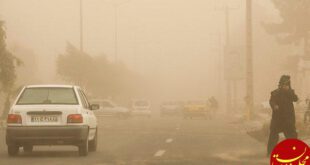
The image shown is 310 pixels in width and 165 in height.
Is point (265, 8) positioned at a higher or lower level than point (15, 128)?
higher

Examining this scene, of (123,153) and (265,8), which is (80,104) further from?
(265,8)

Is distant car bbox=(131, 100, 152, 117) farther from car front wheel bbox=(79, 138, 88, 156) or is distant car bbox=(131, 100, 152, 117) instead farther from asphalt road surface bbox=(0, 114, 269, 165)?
car front wheel bbox=(79, 138, 88, 156)

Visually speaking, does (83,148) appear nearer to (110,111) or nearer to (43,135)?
(43,135)

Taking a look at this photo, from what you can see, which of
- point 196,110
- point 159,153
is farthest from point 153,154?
point 196,110

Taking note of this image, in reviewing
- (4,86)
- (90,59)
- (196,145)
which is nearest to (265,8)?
(90,59)

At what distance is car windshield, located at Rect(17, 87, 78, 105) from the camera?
1862 centimetres

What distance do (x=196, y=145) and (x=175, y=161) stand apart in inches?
253

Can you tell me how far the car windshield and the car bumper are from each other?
837 mm

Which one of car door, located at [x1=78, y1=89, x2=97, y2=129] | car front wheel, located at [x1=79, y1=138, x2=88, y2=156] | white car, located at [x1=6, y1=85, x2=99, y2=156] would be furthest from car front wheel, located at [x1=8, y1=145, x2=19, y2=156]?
car door, located at [x1=78, y1=89, x2=97, y2=129]

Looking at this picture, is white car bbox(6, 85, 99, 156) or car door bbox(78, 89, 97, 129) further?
car door bbox(78, 89, 97, 129)

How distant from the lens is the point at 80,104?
18.6 meters

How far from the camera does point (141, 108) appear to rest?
75750 millimetres

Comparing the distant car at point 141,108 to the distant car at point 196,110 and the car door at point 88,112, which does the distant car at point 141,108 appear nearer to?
the distant car at point 196,110

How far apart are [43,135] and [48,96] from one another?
1187 millimetres
